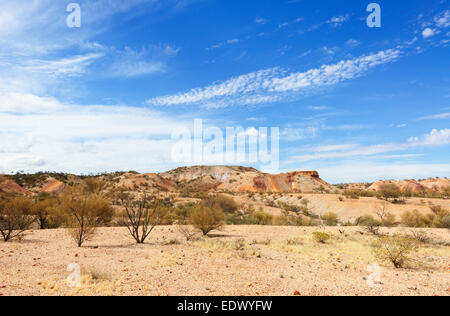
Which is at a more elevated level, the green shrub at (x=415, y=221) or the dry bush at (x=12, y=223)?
the dry bush at (x=12, y=223)

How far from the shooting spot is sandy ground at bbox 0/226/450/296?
6.95 metres

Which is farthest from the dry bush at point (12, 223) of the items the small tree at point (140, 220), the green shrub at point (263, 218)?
the green shrub at point (263, 218)

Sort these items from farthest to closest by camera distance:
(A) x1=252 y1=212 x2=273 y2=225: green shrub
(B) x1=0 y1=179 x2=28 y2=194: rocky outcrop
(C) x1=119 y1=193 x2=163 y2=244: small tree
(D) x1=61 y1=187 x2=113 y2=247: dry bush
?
(B) x1=0 y1=179 x2=28 y2=194: rocky outcrop < (A) x1=252 y1=212 x2=273 y2=225: green shrub < (C) x1=119 y1=193 x2=163 y2=244: small tree < (D) x1=61 y1=187 x2=113 y2=247: dry bush

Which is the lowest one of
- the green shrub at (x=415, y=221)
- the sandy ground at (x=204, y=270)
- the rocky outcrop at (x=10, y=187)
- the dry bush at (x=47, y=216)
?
the green shrub at (x=415, y=221)

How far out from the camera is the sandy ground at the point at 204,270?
6.95 metres

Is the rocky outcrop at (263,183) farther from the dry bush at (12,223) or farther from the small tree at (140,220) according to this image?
the dry bush at (12,223)

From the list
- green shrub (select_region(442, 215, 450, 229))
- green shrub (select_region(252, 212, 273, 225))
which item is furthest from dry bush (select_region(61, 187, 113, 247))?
green shrub (select_region(442, 215, 450, 229))

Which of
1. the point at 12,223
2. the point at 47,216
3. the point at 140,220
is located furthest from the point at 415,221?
the point at 12,223

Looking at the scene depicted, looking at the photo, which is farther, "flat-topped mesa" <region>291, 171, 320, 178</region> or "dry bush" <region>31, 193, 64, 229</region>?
"flat-topped mesa" <region>291, 171, 320, 178</region>

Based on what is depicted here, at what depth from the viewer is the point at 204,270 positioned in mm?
8664

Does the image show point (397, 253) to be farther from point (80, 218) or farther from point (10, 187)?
point (10, 187)

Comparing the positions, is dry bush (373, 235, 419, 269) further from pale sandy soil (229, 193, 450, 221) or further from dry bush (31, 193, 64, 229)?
pale sandy soil (229, 193, 450, 221)

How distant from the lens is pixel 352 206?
3425cm
